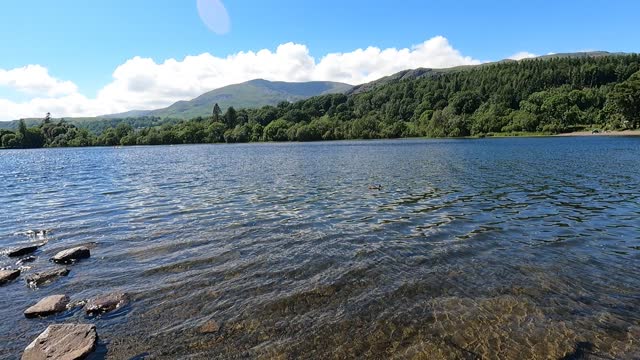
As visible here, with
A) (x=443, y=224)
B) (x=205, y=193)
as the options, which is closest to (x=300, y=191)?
(x=205, y=193)

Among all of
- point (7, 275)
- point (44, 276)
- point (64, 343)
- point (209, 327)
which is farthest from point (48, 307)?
point (209, 327)

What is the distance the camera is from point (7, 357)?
9398 millimetres

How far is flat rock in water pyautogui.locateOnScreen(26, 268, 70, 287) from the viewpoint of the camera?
1423 cm

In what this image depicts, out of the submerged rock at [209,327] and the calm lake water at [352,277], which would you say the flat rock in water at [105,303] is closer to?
the calm lake water at [352,277]

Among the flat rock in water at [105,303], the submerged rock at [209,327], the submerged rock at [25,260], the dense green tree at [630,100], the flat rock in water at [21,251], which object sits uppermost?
the dense green tree at [630,100]

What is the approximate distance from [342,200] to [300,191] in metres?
6.63

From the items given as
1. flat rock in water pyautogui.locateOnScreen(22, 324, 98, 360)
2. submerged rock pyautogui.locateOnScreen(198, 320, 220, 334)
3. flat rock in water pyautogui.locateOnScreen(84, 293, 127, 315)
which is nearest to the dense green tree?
submerged rock pyautogui.locateOnScreen(198, 320, 220, 334)

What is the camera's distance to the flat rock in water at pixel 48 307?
11578mm

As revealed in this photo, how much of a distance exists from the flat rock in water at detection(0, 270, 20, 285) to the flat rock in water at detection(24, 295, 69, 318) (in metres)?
3.61

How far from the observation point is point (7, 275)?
14.6m

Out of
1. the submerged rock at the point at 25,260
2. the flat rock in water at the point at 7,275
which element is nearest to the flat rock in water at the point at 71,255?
the submerged rock at the point at 25,260

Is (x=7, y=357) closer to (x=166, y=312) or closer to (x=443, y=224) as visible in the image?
(x=166, y=312)

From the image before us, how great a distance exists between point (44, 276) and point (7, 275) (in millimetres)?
1418

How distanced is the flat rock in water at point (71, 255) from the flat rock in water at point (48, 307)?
4754 millimetres
